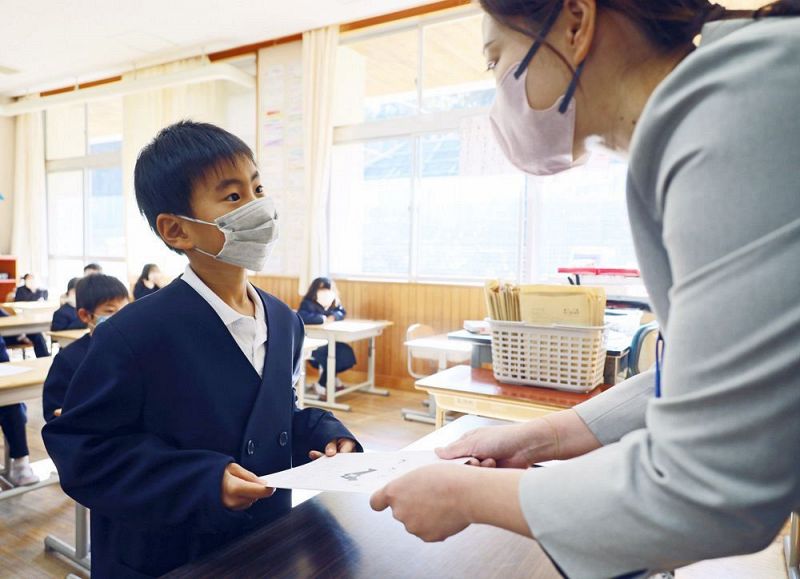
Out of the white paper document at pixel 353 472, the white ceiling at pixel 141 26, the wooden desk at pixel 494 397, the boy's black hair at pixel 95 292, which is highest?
the white ceiling at pixel 141 26

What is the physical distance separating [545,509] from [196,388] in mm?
678

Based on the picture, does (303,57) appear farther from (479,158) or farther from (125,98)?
(125,98)

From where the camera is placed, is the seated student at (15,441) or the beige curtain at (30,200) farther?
the beige curtain at (30,200)

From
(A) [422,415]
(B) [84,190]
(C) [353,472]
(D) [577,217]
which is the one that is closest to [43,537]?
(C) [353,472]

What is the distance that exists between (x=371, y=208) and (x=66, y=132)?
5.72 metres

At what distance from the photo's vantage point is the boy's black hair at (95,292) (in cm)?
248

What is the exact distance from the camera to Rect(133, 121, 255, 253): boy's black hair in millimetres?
1095

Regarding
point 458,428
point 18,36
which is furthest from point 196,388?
point 18,36

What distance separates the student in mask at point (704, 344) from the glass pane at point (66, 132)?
9.16m

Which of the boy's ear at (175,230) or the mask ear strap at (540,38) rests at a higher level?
the mask ear strap at (540,38)

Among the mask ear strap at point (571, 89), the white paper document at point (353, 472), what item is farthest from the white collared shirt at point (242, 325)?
the mask ear strap at point (571, 89)

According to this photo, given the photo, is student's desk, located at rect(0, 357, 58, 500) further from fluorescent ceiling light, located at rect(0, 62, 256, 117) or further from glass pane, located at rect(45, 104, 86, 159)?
glass pane, located at rect(45, 104, 86, 159)

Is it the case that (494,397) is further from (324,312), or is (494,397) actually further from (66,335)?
(324,312)

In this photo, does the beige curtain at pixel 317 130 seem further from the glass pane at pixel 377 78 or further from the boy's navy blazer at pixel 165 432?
the boy's navy blazer at pixel 165 432
